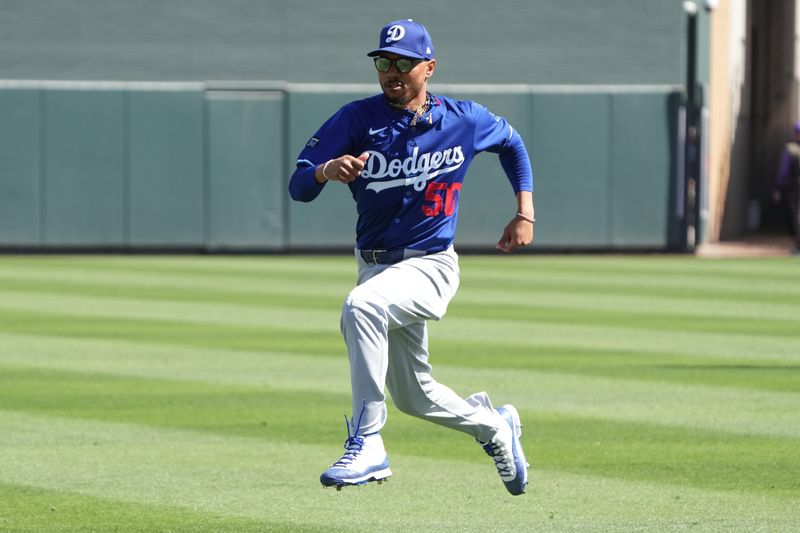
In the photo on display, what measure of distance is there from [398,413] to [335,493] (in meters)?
2.70

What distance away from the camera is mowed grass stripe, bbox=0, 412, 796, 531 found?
6.96m

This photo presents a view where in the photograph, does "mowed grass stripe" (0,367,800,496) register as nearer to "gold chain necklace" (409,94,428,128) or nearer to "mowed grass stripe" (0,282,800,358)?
"gold chain necklace" (409,94,428,128)

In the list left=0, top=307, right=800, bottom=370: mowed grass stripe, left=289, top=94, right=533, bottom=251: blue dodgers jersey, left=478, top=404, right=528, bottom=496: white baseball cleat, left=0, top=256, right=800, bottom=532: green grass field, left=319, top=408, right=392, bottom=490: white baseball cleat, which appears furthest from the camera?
left=0, top=307, right=800, bottom=370: mowed grass stripe

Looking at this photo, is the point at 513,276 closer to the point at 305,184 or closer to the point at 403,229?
the point at 403,229

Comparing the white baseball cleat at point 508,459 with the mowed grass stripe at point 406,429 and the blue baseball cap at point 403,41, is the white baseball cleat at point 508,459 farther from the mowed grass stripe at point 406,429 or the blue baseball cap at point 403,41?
the blue baseball cap at point 403,41

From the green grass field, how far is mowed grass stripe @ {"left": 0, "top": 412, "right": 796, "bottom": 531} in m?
0.02

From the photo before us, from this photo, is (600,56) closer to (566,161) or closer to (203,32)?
(566,161)

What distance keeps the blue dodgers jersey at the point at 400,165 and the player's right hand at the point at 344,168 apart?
227mm

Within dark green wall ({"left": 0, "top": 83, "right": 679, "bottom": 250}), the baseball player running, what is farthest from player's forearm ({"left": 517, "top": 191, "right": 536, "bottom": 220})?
dark green wall ({"left": 0, "top": 83, "right": 679, "bottom": 250})

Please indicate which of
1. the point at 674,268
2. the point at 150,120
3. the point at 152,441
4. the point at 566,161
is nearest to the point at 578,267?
the point at 674,268

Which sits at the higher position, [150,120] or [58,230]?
[150,120]

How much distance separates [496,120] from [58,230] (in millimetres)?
20895

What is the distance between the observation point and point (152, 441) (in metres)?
9.08

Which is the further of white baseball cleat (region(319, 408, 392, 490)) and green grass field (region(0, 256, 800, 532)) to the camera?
green grass field (region(0, 256, 800, 532))
